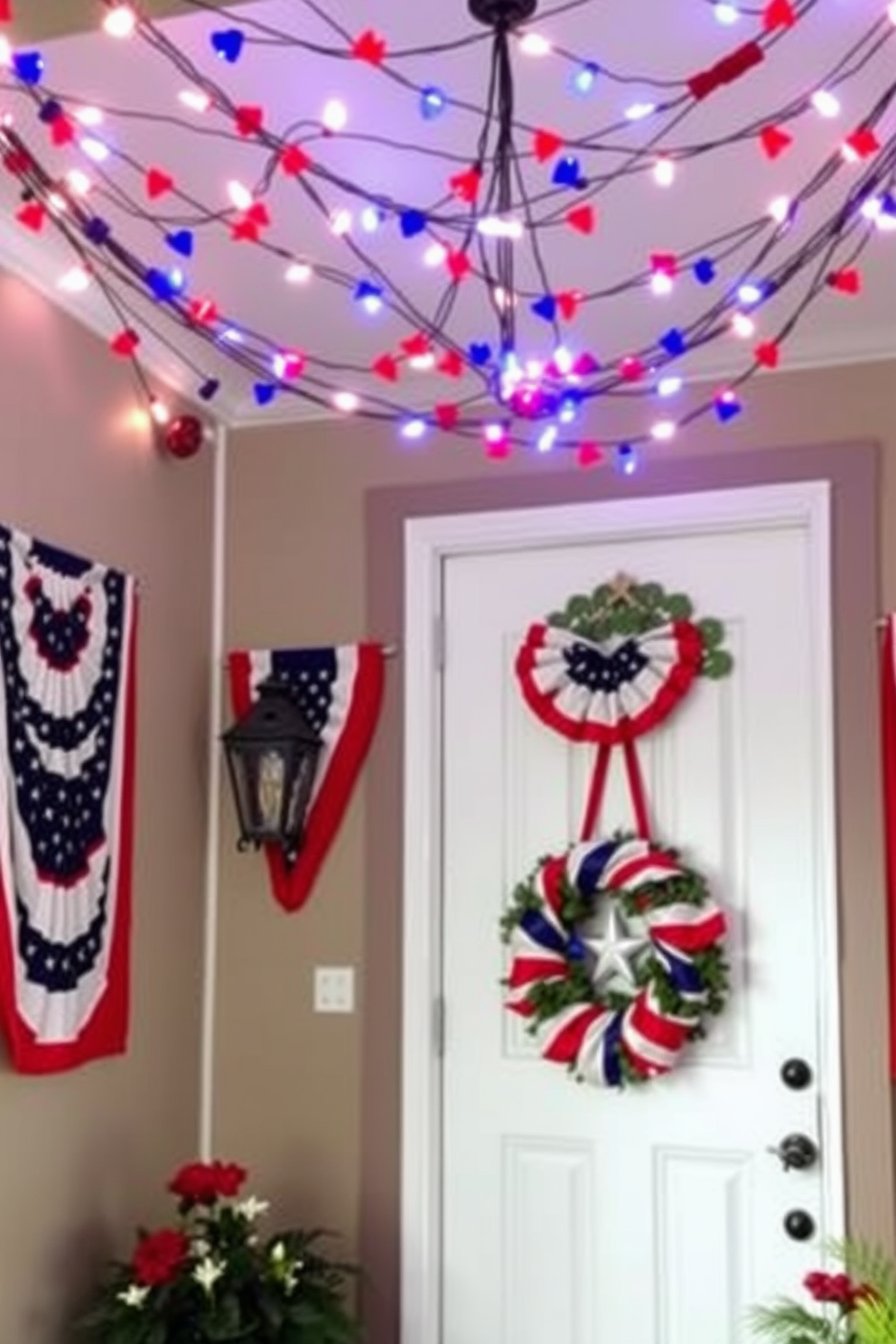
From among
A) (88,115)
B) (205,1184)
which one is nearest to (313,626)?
(205,1184)

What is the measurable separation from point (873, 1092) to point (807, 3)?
Result: 78.1 inches

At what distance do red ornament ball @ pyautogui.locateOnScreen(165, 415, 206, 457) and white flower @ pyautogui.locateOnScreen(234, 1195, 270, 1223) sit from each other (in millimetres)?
1559

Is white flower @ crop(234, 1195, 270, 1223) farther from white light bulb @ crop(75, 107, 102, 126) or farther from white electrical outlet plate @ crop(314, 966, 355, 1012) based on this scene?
white light bulb @ crop(75, 107, 102, 126)

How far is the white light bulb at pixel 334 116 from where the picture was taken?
2150 mm

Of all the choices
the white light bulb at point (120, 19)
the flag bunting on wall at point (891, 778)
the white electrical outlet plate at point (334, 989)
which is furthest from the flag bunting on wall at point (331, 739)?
the white light bulb at point (120, 19)

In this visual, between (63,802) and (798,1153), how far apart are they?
1.57 meters

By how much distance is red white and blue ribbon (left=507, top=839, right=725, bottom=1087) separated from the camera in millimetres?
2982

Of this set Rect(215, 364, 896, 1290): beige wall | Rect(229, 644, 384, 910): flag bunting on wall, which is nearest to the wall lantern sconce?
Rect(229, 644, 384, 910): flag bunting on wall

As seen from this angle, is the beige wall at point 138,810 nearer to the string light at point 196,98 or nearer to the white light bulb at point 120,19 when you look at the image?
the string light at point 196,98

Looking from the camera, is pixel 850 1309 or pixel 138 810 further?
pixel 138 810

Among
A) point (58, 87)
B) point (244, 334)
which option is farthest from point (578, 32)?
point (244, 334)

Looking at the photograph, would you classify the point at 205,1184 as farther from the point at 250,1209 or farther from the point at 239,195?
the point at 239,195

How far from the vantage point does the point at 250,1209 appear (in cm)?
287

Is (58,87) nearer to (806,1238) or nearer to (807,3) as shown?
(807,3)
